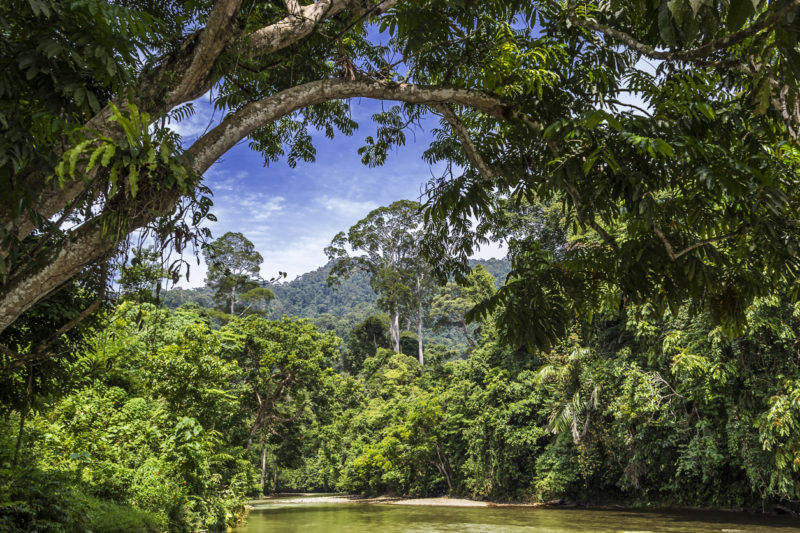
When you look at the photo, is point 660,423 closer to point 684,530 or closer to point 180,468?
point 684,530

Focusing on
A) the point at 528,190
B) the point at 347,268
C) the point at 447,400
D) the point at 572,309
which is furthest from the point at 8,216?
the point at 347,268

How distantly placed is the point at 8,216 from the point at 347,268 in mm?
28186

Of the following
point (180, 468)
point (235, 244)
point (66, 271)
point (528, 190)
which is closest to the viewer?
point (66, 271)

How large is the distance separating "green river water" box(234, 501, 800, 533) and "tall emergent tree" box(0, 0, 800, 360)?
8964mm

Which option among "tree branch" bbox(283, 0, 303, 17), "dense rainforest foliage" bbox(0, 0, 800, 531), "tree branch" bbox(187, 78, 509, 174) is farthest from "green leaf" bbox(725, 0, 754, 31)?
"tree branch" bbox(283, 0, 303, 17)

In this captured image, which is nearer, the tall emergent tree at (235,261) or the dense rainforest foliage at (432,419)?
the dense rainforest foliage at (432,419)

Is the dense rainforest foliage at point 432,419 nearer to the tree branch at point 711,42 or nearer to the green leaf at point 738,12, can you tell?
the tree branch at point 711,42

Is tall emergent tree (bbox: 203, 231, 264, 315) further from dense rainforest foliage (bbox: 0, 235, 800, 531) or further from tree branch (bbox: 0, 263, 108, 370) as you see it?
tree branch (bbox: 0, 263, 108, 370)

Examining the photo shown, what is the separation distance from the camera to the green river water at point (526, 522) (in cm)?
1074

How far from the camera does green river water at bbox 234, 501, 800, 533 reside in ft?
35.2

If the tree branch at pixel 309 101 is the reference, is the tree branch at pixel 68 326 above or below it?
below

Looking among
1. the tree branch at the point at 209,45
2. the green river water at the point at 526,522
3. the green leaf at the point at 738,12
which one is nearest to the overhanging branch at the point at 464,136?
the tree branch at the point at 209,45

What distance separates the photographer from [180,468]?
9.70m

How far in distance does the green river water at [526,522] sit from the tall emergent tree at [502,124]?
8.96 meters
